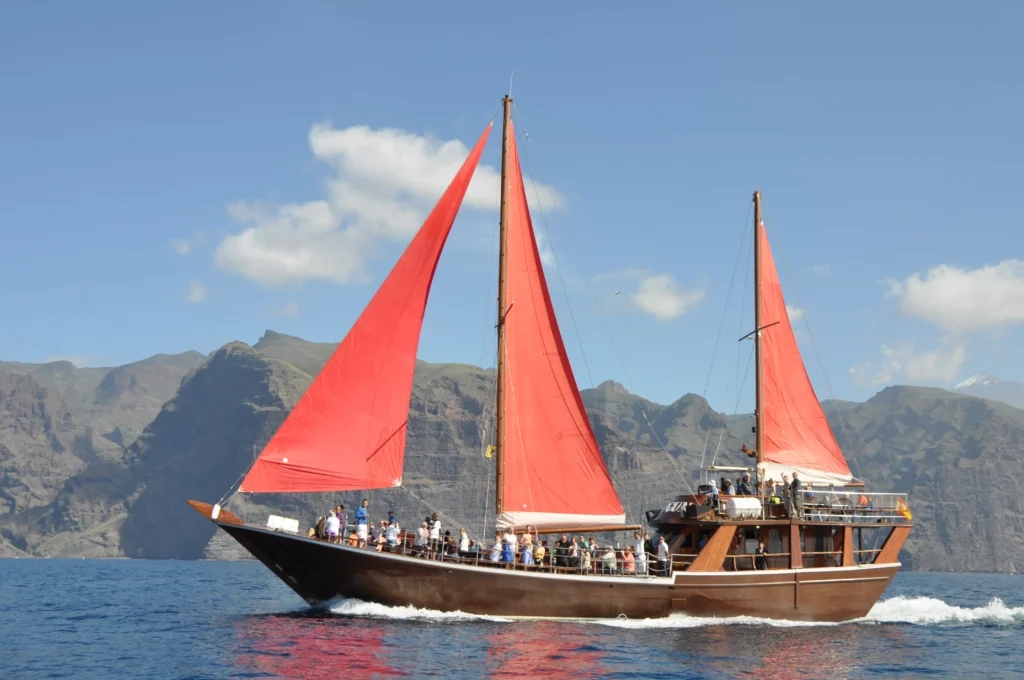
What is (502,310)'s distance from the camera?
1273 inches

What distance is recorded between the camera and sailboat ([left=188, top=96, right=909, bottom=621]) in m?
29.1

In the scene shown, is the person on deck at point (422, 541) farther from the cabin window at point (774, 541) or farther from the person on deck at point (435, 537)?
the cabin window at point (774, 541)

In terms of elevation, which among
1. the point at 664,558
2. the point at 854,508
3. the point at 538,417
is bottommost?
the point at 664,558

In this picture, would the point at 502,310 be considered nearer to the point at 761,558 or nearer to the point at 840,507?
the point at 761,558

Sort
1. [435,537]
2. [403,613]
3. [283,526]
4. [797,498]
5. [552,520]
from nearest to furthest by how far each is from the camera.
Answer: [403,613], [435,537], [283,526], [552,520], [797,498]

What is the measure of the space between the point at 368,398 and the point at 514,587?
7.32 m

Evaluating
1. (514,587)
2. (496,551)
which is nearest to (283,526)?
(496,551)

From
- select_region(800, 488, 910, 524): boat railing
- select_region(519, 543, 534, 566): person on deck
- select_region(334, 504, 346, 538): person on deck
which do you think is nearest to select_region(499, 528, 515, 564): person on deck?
select_region(519, 543, 534, 566): person on deck

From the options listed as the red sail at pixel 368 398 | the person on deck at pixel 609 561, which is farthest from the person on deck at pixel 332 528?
the person on deck at pixel 609 561

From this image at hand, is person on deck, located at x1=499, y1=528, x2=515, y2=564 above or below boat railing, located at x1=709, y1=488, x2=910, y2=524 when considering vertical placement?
below

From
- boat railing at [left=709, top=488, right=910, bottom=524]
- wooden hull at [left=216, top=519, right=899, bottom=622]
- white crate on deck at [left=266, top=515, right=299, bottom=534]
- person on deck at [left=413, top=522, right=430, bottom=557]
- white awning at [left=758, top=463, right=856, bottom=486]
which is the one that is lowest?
→ wooden hull at [left=216, top=519, right=899, bottom=622]

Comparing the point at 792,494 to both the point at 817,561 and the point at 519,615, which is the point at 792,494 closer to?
the point at 817,561

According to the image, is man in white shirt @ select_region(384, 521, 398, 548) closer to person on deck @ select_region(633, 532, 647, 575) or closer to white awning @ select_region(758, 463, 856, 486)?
person on deck @ select_region(633, 532, 647, 575)

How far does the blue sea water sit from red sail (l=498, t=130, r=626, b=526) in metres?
3.95
